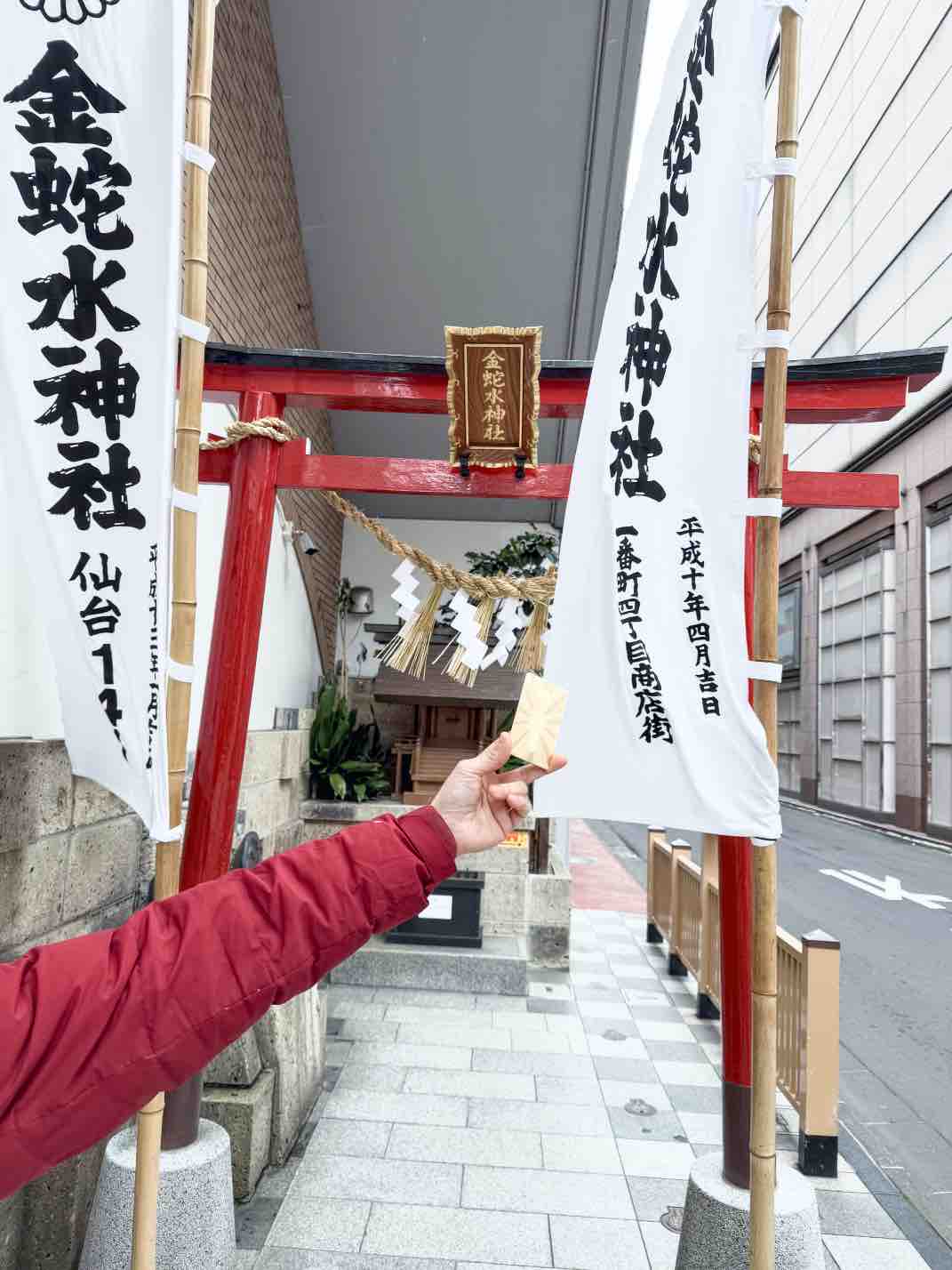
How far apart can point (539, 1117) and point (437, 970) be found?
2.31 meters

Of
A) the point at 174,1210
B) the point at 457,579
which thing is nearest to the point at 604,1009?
the point at 457,579

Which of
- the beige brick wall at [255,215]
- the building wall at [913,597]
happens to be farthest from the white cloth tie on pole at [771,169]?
the building wall at [913,597]

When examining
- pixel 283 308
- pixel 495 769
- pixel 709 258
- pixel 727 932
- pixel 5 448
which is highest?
pixel 283 308

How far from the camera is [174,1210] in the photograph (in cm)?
309

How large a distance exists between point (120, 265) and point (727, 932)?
3347 mm

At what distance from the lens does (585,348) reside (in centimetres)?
1084

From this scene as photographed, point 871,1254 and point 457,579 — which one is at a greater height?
point 457,579

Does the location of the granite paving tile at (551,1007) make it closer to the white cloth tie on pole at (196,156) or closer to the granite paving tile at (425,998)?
the granite paving tile at (425,998)

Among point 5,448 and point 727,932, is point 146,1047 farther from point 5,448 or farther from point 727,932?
point 727,932

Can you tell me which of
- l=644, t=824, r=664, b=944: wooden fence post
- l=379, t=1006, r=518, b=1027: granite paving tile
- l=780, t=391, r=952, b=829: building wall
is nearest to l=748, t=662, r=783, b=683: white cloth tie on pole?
l=379, t=1006, r=518, b=1027: granite paving tile

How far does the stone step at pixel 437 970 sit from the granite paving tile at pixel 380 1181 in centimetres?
277

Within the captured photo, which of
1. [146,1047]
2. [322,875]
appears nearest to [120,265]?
[322,875]

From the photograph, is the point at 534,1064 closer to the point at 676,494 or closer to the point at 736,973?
the point at 736,973

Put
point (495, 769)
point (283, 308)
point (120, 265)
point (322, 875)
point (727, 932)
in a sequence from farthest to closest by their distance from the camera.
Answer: point (283, 308)
point (727, 932)
point (120, 265)
point (495, 769)
point (322, 875)
